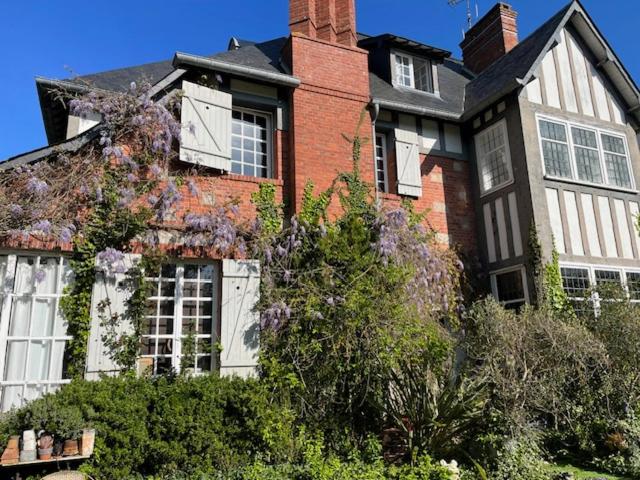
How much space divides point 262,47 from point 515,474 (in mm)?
8406

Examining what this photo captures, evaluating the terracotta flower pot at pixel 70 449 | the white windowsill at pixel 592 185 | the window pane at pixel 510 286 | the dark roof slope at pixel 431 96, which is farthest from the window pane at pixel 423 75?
the terracotta flower pot at pixel 70 449

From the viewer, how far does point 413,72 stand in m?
10.9

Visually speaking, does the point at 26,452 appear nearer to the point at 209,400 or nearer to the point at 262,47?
the point at 209,400

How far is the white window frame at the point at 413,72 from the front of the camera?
10539mm

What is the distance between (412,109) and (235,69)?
343cm

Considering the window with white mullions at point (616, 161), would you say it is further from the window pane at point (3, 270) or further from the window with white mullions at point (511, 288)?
the window pane at point (3, 270)

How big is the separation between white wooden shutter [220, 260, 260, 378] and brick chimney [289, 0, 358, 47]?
191 inches

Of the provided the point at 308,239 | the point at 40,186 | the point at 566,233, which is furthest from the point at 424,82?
the point at 40,186

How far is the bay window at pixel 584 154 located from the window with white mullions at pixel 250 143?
16.7 ft

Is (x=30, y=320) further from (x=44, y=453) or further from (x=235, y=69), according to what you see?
(x=235, y=69)

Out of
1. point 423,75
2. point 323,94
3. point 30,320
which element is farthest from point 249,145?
point 423,75

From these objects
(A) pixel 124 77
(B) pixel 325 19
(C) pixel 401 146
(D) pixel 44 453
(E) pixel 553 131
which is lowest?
(D) pixel 44 453

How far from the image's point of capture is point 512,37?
41.1 ft

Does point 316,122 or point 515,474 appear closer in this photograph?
point 515,474
